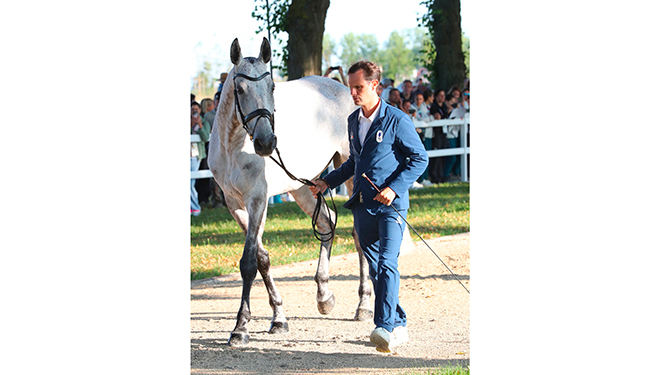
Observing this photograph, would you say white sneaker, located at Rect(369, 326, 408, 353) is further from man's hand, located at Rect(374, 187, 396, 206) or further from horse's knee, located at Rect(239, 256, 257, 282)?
horse's knee, located at Rect(239, 256, 257, 282)

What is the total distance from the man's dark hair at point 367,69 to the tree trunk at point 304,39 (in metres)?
8.53

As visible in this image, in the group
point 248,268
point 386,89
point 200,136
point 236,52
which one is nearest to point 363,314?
point 248,268

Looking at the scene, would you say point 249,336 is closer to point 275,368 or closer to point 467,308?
point 275,368

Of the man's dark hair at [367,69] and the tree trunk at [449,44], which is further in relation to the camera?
the tree trunk at [449,44]

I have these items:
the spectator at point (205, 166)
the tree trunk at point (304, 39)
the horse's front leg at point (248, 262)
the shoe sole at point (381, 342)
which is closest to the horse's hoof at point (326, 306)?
the horse's front leg at point (248, 262)

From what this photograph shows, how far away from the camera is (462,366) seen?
15.3ft

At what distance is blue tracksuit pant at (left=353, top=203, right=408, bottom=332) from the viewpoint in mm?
4738

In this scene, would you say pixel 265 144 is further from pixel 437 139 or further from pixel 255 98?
pixel 437 139

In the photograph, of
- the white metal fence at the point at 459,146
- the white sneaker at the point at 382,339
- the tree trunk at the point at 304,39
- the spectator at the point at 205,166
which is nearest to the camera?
the white sneaker at the point at 382,339

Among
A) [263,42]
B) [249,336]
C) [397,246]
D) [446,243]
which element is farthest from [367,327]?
[446,243]

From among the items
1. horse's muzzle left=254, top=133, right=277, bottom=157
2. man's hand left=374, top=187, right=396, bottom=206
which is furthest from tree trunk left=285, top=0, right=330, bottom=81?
man's hand left=374, top=187, right=396, bottom=206

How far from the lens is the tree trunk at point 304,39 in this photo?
13.4 m

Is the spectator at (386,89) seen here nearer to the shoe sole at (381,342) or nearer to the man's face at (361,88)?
the man's face at (361,88)
